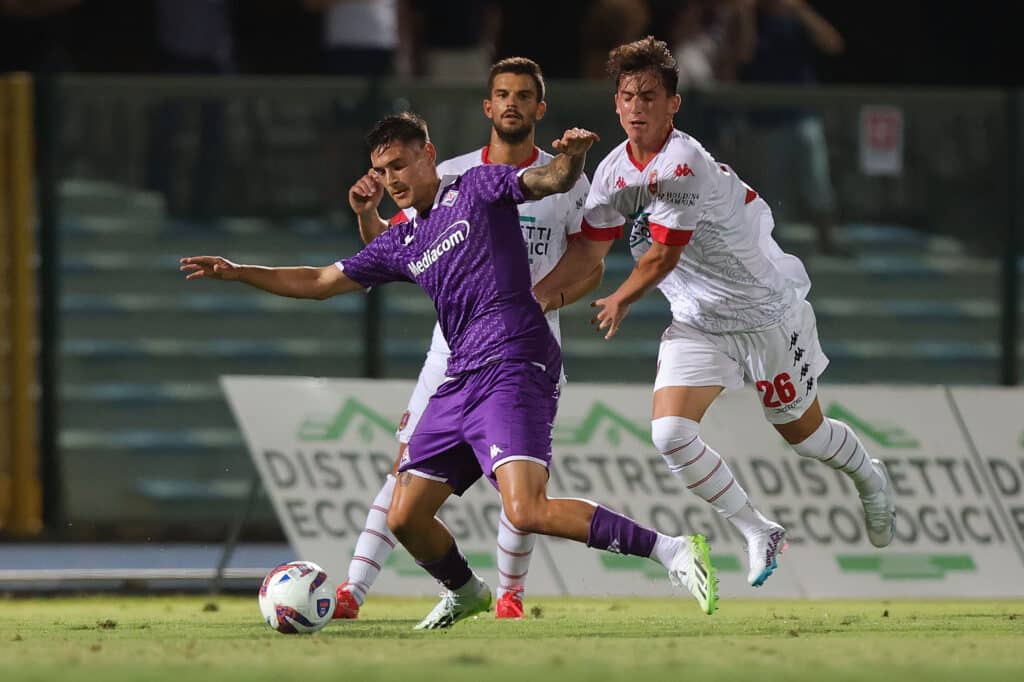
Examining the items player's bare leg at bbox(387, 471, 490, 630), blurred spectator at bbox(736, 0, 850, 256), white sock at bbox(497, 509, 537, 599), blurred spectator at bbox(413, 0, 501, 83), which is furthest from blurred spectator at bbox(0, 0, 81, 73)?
player's bare leg at bbox(387, 471, 490, 630)

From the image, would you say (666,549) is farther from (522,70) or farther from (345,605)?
(522,70)

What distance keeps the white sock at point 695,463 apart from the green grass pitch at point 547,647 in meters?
0.54

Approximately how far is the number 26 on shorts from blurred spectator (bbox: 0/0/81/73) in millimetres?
7315

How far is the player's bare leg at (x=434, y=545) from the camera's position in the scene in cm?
834

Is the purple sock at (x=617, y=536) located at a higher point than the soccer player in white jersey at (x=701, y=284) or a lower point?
lower

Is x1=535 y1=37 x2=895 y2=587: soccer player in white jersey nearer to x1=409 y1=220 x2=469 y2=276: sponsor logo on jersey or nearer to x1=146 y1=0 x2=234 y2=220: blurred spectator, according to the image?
x1=409 y1=220 x2=469 y2=276: sponsor logo on jersey

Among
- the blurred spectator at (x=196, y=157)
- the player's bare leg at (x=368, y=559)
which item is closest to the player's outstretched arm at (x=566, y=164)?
the player's bare leg at (x=368, y=559)

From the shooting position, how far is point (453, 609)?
868 cm

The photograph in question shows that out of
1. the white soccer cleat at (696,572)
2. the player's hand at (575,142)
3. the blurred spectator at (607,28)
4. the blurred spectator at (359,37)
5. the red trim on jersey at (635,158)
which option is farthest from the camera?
the blurred spectator at (359,37)

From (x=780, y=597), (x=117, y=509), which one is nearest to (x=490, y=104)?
(x=780, y=597)

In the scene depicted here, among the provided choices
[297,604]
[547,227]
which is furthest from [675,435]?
[297,604]

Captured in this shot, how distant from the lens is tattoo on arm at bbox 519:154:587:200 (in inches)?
305

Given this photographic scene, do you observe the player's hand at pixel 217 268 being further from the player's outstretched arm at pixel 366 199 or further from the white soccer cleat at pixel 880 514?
the white soccer cleat at pixel 880 514

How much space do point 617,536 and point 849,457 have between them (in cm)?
191
